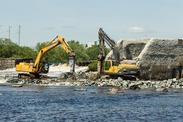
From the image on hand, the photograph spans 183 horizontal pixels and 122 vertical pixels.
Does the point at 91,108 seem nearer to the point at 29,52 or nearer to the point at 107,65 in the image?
the point at 107,65

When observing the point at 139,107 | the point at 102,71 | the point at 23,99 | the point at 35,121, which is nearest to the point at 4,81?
the point at 102,71

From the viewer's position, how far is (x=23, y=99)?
1457 inches

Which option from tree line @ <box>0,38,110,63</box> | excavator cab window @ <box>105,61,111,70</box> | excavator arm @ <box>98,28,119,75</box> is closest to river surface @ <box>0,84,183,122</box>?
excavator cab window @ <box>105,61,111,70</box>

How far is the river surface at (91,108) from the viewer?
26.3 metres

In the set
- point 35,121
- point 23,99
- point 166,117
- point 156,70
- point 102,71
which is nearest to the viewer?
point 35,121

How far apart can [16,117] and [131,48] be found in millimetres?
43041

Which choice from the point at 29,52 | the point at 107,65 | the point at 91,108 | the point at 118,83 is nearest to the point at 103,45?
the point at 107,65

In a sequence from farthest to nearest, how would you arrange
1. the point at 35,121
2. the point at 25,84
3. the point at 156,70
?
the point at 156,70 → the point at 25,84 → the point at 35,121

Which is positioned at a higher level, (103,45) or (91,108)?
(103,45)

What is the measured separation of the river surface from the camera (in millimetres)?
26344

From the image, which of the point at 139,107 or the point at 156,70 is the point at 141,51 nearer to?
the point at 156,70

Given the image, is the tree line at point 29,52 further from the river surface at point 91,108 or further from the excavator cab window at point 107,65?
the river surface at point 91,108

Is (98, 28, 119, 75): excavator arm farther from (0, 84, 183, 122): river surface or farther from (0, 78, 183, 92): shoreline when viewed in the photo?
(0, 84, 183, 122): river surface

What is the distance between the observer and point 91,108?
3114 centimetres
